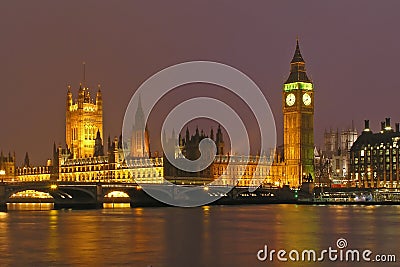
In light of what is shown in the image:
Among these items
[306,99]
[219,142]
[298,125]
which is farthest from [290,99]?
[219,142]

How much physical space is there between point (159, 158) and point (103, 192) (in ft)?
91.8

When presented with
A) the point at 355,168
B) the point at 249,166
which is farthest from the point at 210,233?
the point at 355,168

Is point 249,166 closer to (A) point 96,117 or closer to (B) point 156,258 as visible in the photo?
(A) point 96,117

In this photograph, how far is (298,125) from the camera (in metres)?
137

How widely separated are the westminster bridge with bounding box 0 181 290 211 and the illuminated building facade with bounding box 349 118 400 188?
2780 cm

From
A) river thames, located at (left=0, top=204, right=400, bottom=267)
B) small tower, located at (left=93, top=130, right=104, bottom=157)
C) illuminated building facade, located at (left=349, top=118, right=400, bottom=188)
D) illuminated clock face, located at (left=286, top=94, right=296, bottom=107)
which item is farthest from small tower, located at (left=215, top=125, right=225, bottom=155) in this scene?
river thames, located at (left=0, top=204, right=400, bottom=267)

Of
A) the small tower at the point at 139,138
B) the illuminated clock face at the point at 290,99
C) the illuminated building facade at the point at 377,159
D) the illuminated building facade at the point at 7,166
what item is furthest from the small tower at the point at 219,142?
the illuminated building facade at the point at 7,166

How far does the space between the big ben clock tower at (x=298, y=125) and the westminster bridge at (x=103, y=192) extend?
19.6 meters

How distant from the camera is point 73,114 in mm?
156125

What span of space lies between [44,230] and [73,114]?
10711cm

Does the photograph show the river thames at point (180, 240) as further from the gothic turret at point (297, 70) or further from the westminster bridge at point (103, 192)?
the gothic turret at point (297, 70)

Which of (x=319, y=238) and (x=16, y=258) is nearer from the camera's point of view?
(x=16, y=258)

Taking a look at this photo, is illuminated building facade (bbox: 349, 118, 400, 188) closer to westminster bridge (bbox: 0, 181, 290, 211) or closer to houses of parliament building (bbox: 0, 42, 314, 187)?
houses of parliament building (bbox: 0, 42, 314, 187)

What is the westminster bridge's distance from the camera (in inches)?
3447
